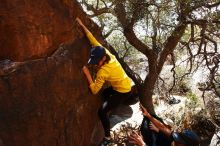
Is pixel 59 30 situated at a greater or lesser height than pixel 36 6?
lesser

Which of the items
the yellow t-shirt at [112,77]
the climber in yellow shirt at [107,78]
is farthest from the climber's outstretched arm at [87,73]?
the yellow t-shirt at [112,77]

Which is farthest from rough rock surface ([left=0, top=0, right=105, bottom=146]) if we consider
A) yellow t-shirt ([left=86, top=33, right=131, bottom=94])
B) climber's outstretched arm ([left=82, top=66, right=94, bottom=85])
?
yellow t-shirt ([left=86, top=33, right=131, bottom=94])

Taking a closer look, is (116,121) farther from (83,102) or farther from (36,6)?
(36,6)

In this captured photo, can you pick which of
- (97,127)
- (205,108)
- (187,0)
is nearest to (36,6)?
(97,127)

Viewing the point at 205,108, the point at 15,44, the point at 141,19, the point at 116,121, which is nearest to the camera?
the point at 15,44

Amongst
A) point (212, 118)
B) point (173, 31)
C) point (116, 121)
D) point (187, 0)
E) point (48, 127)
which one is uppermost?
point (187, 0)

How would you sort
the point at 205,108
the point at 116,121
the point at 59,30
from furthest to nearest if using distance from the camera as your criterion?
the point at 205,108, the point at 116,121, the point at 59,30

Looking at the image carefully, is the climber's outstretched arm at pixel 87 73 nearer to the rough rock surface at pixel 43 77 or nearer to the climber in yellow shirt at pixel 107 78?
the climber in yellow shirt at pixel 107 78

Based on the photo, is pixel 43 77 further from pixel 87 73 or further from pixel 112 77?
pixel 112 77

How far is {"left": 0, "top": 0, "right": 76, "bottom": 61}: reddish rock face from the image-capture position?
556 cm

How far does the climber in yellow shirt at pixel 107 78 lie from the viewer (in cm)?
550

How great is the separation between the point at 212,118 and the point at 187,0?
3958 mm

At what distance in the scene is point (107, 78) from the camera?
18.9 feet

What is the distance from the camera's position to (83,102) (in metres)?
6.40
